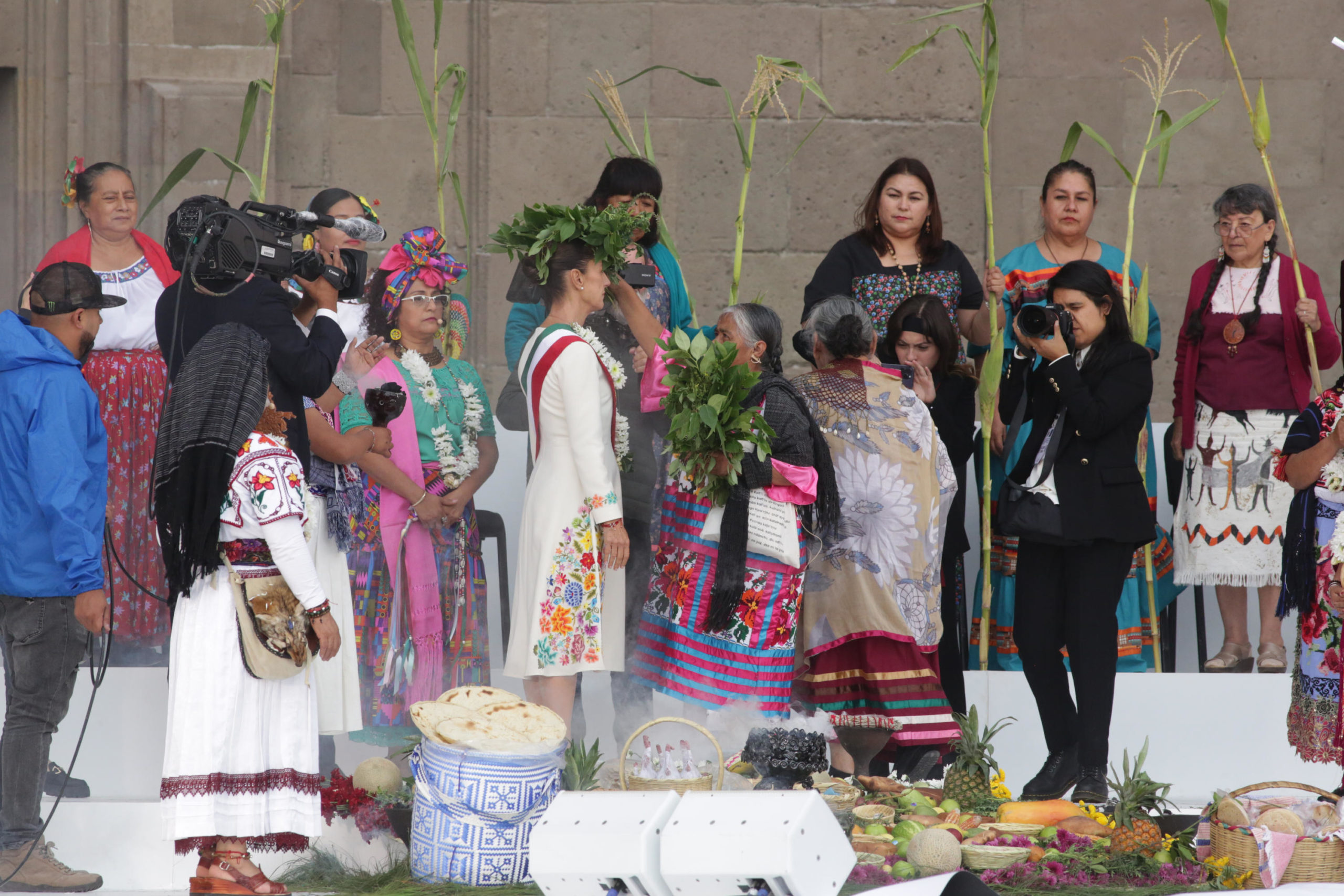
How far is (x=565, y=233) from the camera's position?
4.25 meters

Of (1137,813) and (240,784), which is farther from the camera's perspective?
(1137,813)

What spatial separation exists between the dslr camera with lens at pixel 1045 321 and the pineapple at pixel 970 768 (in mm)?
1086

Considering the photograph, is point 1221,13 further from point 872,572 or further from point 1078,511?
point 872,572

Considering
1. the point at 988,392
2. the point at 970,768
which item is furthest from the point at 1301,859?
the point at 988,392

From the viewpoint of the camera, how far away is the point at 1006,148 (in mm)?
6918

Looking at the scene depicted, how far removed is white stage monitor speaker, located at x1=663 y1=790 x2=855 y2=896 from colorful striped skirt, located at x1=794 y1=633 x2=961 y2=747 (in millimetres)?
1166

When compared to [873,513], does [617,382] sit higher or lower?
higher

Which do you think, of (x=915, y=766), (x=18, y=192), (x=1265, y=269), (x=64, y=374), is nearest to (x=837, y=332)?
(x=915, y=766)

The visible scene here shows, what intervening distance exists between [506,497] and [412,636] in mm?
1084

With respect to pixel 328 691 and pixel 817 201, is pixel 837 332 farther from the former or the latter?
pixel 817 201

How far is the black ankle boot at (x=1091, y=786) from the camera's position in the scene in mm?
4211

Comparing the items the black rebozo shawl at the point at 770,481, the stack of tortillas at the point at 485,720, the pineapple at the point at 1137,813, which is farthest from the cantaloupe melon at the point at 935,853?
the stack of tortillas at the point at 485,720

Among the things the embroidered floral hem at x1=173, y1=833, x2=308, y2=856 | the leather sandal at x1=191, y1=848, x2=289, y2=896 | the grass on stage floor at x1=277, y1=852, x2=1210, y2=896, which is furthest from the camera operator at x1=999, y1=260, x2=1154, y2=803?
the leather sandal at x1=191, y1=848, x2=289, y2=896

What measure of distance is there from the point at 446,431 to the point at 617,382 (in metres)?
0.55
